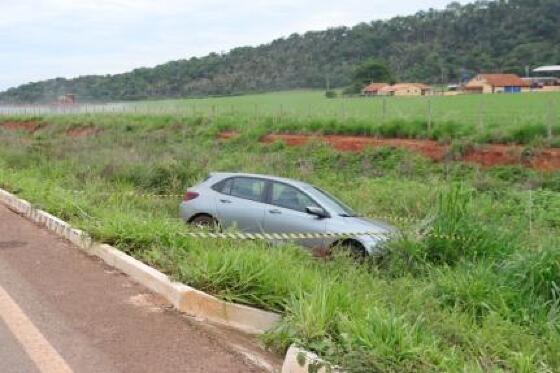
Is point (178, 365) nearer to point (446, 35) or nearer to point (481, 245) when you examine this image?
point (481, 245)

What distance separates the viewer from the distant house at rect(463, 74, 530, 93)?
80.4 meters

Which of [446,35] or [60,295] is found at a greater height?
[446,35]

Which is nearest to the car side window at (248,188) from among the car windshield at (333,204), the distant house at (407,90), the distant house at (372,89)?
the car windshield at (333,204)

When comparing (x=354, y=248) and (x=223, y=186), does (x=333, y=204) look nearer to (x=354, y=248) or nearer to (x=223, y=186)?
(x=354, y=248)

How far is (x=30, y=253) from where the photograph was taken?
26.4 ft

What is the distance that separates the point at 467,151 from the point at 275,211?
15.3 m

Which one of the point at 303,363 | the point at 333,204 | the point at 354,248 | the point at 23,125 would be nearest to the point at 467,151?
the point at 333,204

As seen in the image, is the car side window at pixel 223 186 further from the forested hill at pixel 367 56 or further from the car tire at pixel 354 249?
the forested hill at pixel 367 56

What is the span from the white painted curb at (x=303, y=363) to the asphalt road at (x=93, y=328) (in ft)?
1.02

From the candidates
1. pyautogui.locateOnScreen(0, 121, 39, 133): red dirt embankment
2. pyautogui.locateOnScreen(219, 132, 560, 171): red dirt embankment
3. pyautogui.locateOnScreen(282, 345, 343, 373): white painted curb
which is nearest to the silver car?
pyautogui.locateOnScreen(282, 345, 343, 373): white painted curb

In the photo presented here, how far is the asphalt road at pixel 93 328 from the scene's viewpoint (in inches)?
177

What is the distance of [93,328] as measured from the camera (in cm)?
518

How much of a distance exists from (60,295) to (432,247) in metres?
4.61

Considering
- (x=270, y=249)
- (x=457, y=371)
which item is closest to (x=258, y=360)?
(x=457, y=371)
